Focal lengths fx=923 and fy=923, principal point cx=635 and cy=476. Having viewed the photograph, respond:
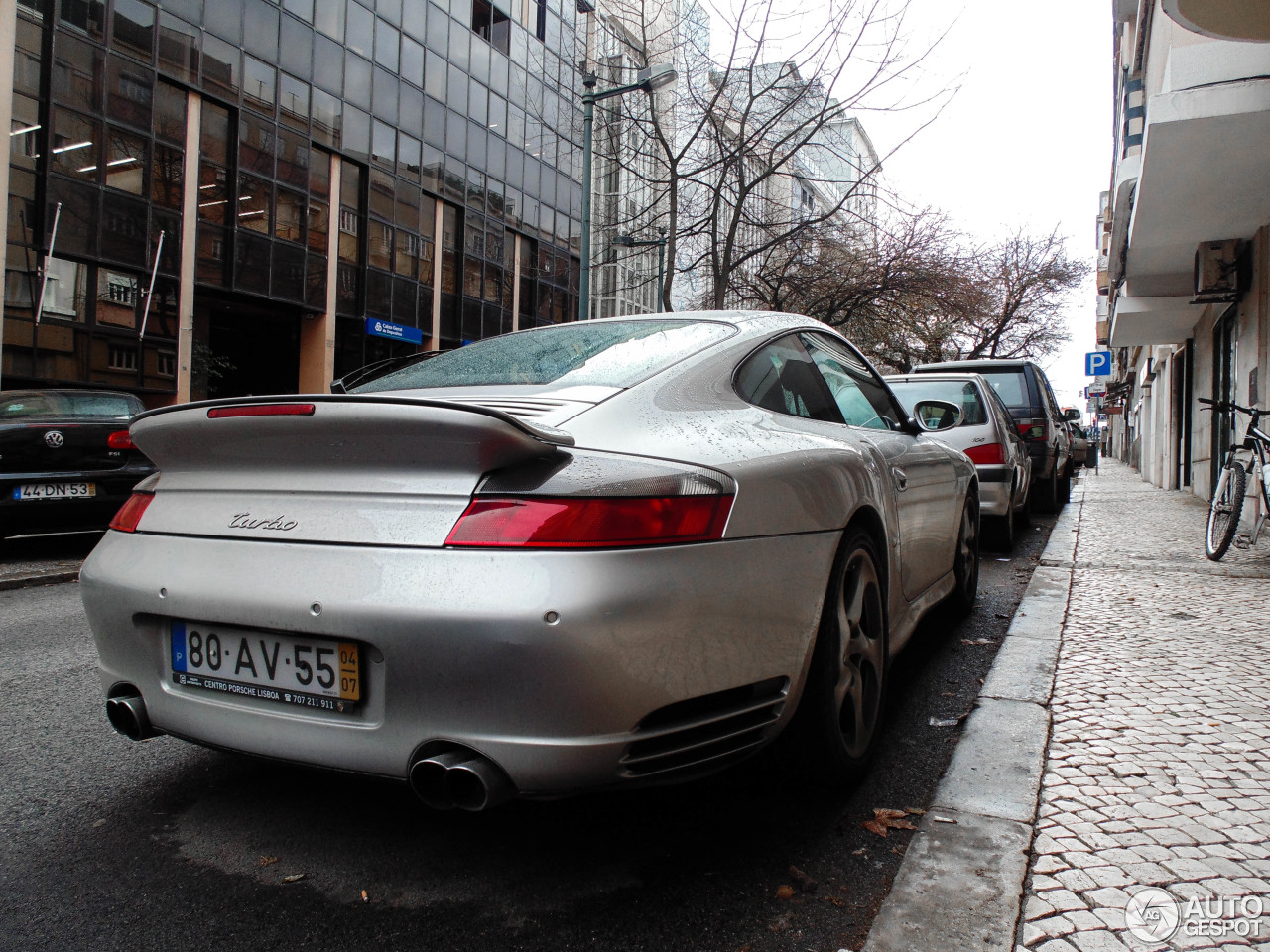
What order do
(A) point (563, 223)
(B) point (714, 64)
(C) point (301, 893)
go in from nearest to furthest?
(C) point (301, 893) < (B) point (714, 64) < (A) point (563, 223)

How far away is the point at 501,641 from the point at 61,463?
274 inches

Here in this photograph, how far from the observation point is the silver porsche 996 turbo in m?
1.87

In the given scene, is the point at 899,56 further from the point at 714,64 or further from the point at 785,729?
the point at 785,729

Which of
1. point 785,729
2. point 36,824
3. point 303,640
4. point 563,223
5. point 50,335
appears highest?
point 563,223

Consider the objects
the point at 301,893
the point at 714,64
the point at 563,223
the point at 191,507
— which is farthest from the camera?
the point at 563,223

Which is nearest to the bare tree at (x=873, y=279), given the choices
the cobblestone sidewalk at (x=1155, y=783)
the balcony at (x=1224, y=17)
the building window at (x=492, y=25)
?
the balcony at (x=1224, y=17)

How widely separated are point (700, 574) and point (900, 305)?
1679 cm

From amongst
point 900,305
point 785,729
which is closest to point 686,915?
point 785,729

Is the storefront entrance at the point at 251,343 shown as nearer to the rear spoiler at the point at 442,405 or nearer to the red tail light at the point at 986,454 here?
the red tail light at the point at 986,454

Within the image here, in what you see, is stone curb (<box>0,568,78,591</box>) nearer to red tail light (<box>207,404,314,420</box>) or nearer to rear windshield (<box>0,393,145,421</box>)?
rear windshield (<box>0,393,145,421</box>)

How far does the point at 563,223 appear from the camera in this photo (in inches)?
1278

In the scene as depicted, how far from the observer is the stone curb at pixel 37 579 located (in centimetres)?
629

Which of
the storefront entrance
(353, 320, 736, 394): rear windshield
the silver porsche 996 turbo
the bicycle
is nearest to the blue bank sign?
the storefront entrance

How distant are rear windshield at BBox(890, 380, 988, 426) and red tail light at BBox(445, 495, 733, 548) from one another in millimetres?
6187
